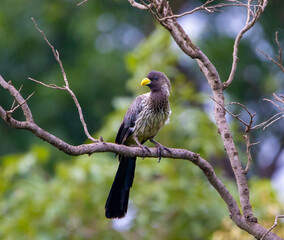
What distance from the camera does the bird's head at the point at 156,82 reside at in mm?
5082

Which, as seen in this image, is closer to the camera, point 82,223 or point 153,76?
point 153,76

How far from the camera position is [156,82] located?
201 inches

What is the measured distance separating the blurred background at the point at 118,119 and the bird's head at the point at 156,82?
1.01 m

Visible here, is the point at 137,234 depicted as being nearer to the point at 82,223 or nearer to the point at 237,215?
the point at 82,223

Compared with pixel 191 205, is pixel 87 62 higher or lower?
higher

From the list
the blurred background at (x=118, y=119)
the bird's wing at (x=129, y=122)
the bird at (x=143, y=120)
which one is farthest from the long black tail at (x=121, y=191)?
the blurred background at (x=118, y=119)

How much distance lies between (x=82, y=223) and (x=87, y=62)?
18.7ft

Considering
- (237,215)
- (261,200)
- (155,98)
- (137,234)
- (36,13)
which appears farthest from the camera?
(36,13)

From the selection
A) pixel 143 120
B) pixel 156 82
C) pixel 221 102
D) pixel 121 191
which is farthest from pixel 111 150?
pixel 156 82

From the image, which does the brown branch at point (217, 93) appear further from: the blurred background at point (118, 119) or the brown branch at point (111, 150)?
the blurred background at point (118, 119)

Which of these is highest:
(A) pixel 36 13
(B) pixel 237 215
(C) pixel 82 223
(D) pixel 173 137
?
(A) pixel 36 13

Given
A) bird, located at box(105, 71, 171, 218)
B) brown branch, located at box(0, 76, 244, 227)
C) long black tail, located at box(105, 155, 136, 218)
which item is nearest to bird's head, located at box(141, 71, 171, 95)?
bird, located at box(105, 71, 171, 218)

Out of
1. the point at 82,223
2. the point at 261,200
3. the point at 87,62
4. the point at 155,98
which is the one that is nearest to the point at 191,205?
the point at 261,200

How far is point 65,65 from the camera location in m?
11.9
